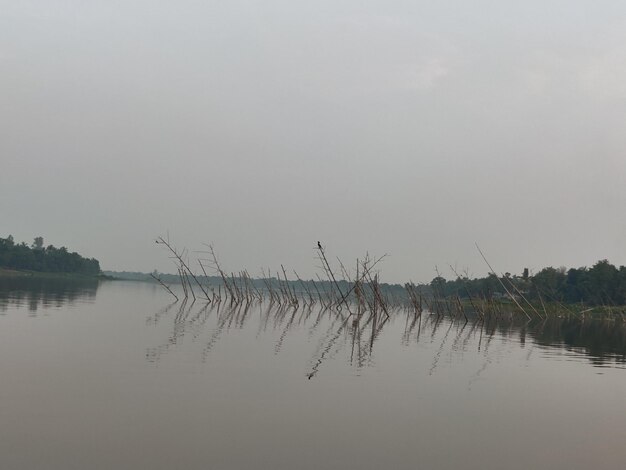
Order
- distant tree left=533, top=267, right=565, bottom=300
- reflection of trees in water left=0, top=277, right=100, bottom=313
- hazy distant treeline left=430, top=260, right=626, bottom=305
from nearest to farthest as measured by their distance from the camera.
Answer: reflection of trees in water left=0, top=277, right=100, bottom=313 → hazy distant treeline left=430, top=260, right=626, bottom=305 → distant tree left=533, top=267, right=565, bottom=300

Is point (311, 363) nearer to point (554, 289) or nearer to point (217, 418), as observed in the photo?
point (217, 418)

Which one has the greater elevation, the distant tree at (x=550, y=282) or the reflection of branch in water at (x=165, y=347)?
the distant tree at (x=550, y=282)

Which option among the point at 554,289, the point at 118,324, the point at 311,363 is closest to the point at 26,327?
the point at 118,324

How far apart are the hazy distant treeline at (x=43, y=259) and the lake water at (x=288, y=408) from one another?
404ft

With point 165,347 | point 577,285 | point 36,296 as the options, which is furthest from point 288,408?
point 577,285

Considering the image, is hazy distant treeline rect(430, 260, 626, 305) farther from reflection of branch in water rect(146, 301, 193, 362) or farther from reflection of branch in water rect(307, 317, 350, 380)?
reflection of branch in water rect(146, 301, 193, 362)

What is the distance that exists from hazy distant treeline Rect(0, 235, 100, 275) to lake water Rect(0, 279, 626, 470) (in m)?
123

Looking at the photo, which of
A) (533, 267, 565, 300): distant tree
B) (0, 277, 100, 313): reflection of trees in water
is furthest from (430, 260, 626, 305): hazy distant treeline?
(0, 277, 100, 313): reflection of trees in water

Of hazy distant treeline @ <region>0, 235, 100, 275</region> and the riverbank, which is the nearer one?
the riverbank

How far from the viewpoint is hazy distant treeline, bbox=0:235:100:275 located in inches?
4993

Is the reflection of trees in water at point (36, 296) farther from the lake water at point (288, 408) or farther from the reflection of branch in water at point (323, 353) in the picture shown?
the lake water at point (288, 408)

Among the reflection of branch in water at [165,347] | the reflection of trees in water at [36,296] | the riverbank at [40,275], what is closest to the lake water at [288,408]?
the reflection of branch in water at [165,347]

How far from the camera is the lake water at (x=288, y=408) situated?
21.1 feet

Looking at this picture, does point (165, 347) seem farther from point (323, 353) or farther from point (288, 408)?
point (288, 408)
